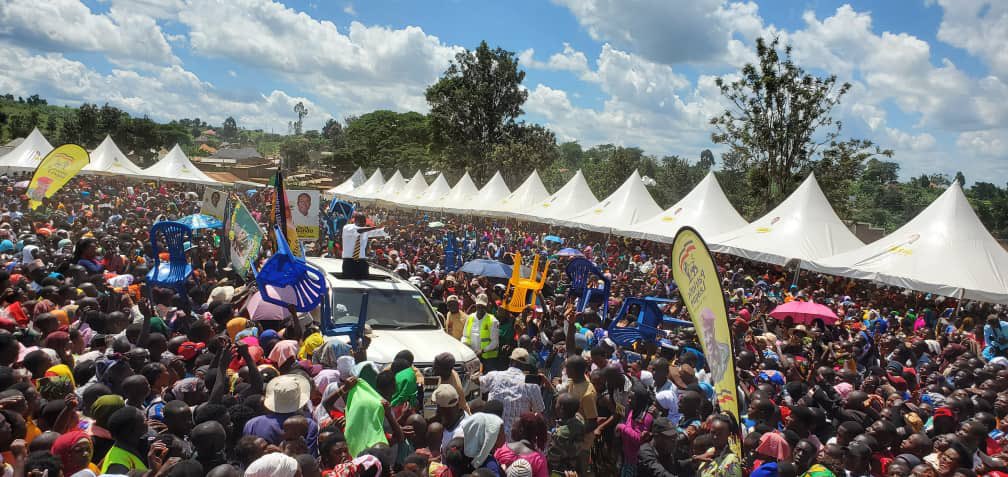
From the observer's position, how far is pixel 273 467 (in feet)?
10.7

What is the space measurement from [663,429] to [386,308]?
445 centimetres

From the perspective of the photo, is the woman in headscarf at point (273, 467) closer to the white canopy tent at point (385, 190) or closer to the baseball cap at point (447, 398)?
the baseball cap at point (447, 398)

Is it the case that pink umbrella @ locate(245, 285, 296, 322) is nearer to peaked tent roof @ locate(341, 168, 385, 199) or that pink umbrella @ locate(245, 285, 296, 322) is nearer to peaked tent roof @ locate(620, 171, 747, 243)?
peaked tent roof @ locate(620, 171, 747, 243)

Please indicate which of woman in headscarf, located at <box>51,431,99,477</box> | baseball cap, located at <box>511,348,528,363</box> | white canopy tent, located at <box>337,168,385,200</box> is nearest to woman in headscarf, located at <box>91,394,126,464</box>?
woman in headscarf, located at <box>51,431,99,477</box>

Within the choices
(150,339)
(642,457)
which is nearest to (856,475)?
(642,457)

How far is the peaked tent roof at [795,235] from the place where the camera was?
17453mm

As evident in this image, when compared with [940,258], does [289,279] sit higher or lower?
lower

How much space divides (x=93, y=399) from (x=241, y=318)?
2909 mm

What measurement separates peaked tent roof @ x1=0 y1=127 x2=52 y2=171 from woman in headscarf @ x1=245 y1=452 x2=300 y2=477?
4062cm

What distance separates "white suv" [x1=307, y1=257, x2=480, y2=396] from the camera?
704cm

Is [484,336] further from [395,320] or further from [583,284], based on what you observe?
[583,284]

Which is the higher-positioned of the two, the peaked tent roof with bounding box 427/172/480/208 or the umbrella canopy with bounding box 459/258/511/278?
the peaked tent roof with bounding box 427/172/480/208

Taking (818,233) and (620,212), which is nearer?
(818,233)

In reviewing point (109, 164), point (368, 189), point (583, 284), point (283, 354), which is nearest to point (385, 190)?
point (368, 189)
